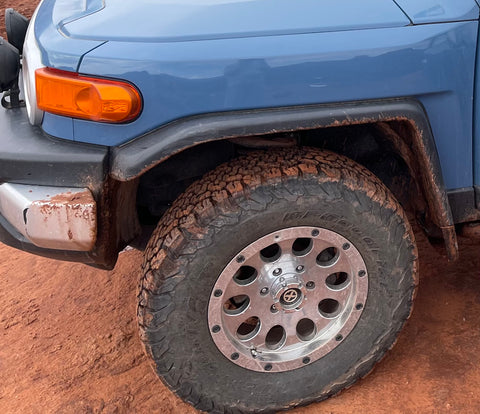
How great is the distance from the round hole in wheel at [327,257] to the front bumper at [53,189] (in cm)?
92

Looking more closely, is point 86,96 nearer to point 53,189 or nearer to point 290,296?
point 53,189

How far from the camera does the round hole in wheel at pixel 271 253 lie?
7.29 feet

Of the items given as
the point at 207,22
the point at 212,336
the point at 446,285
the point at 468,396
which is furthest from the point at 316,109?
the point at 446,285

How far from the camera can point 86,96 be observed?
1886 millimetres

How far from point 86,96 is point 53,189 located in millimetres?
345

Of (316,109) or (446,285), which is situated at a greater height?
(316,109)

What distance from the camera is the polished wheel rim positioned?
217 centimetres

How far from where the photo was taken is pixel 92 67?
185 centimetres

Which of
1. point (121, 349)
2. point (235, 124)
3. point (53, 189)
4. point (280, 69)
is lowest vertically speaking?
point (121, 349)

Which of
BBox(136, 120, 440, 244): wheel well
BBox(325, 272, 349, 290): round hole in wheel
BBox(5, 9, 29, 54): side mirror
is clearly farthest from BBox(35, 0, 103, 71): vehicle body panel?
BBox(325, 272, 349, 290): round hole in wheel

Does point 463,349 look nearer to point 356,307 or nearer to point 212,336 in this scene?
point 356,307

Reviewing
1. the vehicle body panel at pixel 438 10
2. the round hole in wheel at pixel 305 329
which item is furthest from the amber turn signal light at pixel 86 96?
the round hole in wheel at pixel 305 329

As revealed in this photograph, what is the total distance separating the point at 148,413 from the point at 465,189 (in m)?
1.68

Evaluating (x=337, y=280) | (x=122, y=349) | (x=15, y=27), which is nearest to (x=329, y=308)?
(x=337, y=280)
